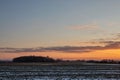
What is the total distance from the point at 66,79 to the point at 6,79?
6687mm

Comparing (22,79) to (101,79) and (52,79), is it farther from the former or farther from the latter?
(101,79)

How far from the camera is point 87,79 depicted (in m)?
45.7

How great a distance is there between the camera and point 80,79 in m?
45.9

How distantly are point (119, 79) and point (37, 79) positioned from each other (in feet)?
30.3

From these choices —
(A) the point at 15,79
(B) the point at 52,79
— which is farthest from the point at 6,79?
(B) the point at 52,79

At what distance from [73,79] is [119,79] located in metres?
5.17

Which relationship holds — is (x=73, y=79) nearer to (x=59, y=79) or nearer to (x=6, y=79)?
(x=59, y=79)

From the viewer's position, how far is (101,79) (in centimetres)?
4597

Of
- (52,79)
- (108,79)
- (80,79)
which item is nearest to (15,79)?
(52,79)

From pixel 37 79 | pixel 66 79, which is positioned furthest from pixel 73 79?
pixel 37 79

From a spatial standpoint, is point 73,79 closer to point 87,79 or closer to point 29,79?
point 87,79

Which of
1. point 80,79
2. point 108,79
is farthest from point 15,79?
point 108,79

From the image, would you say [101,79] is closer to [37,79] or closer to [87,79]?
[87,79]

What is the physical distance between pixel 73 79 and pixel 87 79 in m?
1.60
